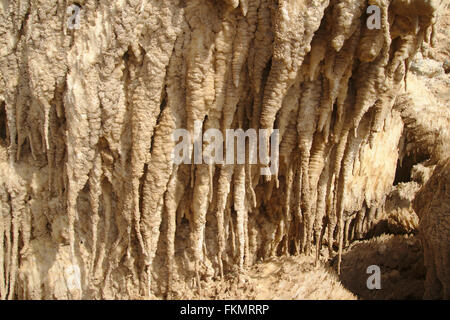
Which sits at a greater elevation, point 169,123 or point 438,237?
point 169,123

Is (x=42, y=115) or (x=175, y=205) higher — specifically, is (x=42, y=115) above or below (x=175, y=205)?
above

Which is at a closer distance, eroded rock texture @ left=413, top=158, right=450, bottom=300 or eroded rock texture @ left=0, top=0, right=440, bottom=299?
eroded rock texture @ left=0, top=0, right=440, bottom=299

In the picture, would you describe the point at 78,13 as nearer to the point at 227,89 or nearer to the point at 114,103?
the point at 114,103

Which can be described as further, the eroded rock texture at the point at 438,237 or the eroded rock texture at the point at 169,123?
the eroded rock texture at the point at 438,237

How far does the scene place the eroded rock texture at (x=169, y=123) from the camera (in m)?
2.90

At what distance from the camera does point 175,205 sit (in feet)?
→ 11.4

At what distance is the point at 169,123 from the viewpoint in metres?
3.17

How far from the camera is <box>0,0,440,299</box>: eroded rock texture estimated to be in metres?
2.90

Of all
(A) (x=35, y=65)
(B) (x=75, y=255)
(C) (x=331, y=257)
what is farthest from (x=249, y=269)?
(A) (x=35, y=65)
